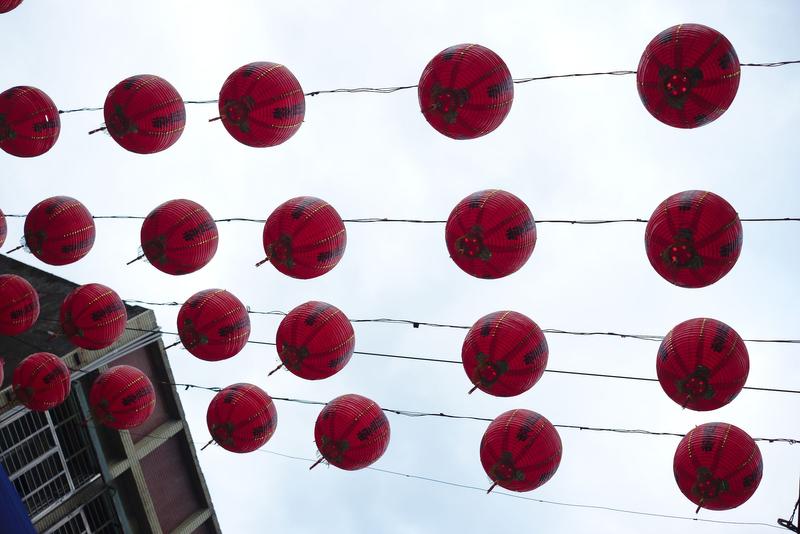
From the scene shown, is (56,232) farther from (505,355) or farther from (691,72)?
(691,72)

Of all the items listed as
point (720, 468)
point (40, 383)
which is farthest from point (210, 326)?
point (720, 468)

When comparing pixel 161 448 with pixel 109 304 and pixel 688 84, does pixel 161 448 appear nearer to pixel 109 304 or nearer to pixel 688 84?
pixel 109 304

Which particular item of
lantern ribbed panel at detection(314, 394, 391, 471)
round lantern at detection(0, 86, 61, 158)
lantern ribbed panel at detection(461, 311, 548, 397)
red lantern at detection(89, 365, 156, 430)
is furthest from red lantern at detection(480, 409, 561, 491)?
round lantern at detection(0, 86, 61, 158)

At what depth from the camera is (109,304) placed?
11.4m

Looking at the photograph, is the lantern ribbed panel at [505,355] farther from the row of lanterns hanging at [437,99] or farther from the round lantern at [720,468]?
the row of lanterns hanging at [437,99]

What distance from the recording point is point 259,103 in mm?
8828

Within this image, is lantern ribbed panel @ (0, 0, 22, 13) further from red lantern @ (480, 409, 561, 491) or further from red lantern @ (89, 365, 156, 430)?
red lantern @ (480, 409, 561, 491)

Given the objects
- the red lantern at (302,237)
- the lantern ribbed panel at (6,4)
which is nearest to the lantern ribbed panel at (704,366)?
the red lantern at (302,237)

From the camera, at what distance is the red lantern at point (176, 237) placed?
9.83 meters

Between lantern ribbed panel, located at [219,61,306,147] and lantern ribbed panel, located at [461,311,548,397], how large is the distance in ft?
13.0

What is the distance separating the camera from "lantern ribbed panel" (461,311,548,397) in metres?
8.83

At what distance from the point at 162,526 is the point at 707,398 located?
47.4 feet

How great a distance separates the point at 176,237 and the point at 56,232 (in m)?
2.66

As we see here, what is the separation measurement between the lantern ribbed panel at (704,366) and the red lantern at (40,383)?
10465 millimetres
